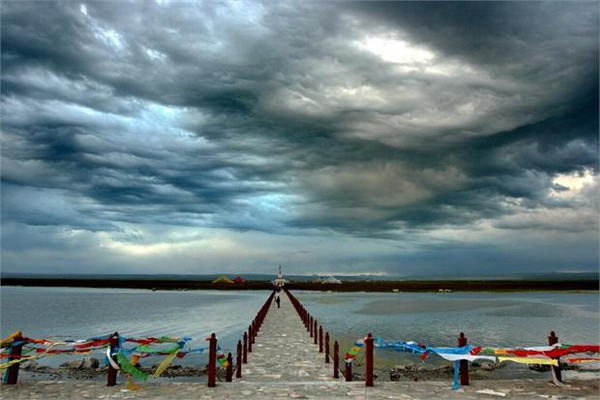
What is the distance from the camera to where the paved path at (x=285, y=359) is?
14.3m

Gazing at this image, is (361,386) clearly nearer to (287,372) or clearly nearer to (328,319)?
(287,372)

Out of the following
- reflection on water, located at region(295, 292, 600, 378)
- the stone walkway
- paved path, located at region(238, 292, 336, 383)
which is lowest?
reflection on water, located at region(295, 292, 600, 378)

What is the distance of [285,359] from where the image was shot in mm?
17766

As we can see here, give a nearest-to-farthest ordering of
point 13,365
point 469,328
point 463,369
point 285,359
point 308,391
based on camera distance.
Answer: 1. point 308,391
2. point 463,369
3. point 13,365
4. point 285,359
5. point 469,328

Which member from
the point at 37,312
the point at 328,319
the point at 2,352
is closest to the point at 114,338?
the point at 2,352

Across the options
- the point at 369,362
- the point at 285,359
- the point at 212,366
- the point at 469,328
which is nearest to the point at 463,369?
the point at 369,362

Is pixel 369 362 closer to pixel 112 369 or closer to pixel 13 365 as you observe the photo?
pixel 112 369

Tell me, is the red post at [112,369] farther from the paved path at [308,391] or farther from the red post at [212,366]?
the red post at [212,366]

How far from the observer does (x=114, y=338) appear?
497 inches

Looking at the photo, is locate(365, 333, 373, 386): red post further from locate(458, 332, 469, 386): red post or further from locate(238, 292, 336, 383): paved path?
locate(458, 332, 469, 386): red post

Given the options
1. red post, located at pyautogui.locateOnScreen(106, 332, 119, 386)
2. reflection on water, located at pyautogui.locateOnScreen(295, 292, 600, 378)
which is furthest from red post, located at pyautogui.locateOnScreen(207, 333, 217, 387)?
reflection on water, located at pyautogui.locateOnScreen(295, 292, 600, 378)

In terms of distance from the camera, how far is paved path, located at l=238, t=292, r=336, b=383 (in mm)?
14344

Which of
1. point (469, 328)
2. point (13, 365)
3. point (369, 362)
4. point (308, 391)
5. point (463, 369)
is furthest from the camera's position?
point (469, 328)

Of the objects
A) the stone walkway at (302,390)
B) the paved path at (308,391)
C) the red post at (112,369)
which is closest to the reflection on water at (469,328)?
the stone walkway at (302,390)
